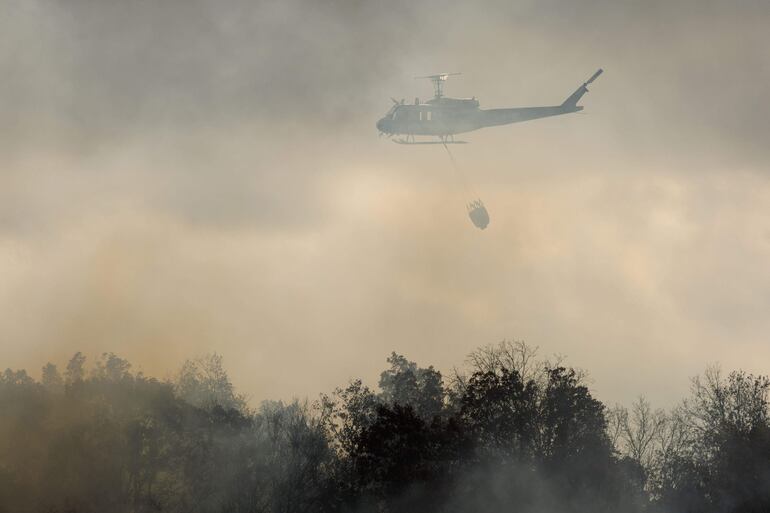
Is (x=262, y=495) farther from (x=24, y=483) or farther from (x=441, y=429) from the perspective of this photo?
(x=24, y=483)

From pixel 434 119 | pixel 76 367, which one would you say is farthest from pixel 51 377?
pixel 434 119

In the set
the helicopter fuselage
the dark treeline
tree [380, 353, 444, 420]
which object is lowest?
the dark treeline

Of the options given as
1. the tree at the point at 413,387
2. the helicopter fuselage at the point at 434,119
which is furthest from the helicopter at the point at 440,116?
the tree at the point at 413,387

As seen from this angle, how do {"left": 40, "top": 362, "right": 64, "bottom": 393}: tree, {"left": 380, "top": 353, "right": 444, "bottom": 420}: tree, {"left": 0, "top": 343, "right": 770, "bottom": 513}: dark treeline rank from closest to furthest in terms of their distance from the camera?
1. {"left": 0, "top": 343, "right": 770, "bottom": 513}: dark treeline
2. {"left": 380, "top": 353, "right": 444, "bottom": 420}: tree
3. {"left": 40, "top": 362, "right": 64, "bottom": 393}: tree

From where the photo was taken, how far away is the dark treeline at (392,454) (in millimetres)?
70938

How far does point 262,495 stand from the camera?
73688mm

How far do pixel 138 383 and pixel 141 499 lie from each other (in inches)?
810

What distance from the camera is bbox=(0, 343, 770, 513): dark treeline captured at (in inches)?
2793

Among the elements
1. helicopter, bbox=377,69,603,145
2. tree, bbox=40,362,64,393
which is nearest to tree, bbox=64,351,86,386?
tree, bbox=40,362,64,393

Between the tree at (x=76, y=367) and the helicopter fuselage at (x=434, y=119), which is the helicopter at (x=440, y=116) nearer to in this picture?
the helicopter fuselage at (x=434, y=119)

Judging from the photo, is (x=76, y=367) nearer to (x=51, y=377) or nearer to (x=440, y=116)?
(x=51, y=377)

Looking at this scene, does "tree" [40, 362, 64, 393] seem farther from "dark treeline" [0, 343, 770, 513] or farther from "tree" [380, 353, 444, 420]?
"tree" [380, 353, 444, 420]

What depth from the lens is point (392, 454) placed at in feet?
230

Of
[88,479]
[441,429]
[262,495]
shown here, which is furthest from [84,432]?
[441,429]
